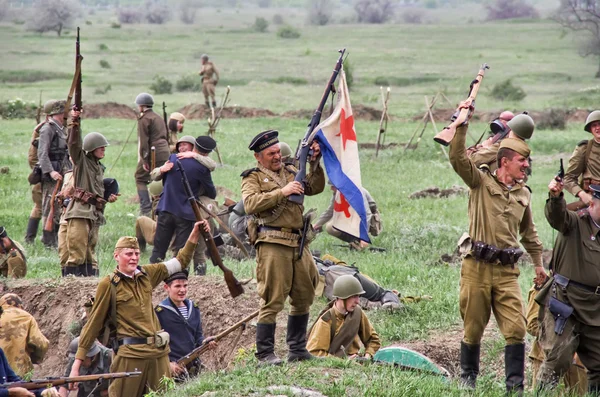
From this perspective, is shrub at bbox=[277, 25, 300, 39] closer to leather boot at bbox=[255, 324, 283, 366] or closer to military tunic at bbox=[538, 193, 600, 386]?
leather boot at bbox=[255, 324, 283, 366]

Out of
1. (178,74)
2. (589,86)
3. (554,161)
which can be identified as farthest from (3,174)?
(589,86)

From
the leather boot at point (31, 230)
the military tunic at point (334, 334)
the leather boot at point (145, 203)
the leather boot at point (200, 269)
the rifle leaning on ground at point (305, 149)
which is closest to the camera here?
the rifle leaning on ground at point (305, 149)

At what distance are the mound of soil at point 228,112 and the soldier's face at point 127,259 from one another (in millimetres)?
26213

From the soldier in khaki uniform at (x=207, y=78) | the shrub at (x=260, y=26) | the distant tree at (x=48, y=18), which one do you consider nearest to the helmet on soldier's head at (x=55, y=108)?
the soldier in khaki uniform at (x=207, y=78)

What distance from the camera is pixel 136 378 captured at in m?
9.85

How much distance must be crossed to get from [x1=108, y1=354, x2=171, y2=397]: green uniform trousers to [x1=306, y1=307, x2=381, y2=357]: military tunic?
5.46ft

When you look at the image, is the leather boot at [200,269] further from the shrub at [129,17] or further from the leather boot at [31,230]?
the shrub at [129,17]

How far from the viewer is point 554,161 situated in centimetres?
2803

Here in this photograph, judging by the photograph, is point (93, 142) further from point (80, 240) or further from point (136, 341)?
point (136, 341)

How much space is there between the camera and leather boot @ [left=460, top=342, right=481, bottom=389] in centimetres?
952

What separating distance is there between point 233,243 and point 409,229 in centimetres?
344

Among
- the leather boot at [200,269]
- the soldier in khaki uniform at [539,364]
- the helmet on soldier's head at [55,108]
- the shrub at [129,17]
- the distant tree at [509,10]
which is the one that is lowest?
the shrub at [129,17]

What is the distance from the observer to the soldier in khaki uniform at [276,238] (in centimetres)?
945

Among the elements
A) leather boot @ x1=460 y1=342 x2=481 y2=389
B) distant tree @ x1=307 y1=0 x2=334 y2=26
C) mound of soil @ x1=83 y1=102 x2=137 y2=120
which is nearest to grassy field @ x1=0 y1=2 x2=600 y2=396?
leather boot @ x1=460 y1=342 x2=481 y2=389
